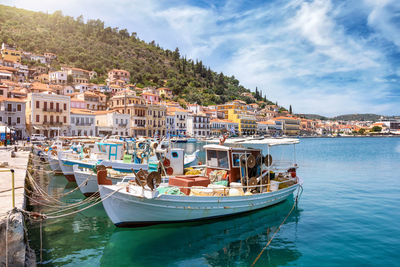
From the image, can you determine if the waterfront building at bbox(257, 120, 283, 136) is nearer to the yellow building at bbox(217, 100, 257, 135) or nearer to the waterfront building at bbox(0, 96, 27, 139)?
the yellow building at bbox(217, 100, 257, 135)

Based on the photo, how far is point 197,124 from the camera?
284 feet

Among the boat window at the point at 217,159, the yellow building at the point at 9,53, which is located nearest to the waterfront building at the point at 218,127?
the yellow building at the point at 9,53

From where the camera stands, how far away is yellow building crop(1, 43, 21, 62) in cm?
8362

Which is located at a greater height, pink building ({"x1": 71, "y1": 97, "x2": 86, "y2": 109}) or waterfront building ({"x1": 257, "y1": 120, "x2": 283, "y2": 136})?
pink building ({"x1": 71, "y1": 97, "x2": 86, "y2": 109})

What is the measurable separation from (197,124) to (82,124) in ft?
131

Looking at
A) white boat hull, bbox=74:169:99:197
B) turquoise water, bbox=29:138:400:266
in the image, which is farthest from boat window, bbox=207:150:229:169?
white boat hull, bbox=74:169:99:197

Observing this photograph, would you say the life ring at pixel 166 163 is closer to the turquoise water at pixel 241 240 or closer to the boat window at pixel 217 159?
the boat window at pixel 217 159

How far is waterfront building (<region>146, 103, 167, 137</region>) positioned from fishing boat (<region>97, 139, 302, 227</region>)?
5690 centimetres

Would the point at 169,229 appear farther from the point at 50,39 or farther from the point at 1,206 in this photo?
the point at 50,39

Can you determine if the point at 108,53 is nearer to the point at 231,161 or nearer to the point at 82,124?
the point at 82,124

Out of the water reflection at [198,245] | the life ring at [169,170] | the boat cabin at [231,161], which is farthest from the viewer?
the life ring at [169,170]

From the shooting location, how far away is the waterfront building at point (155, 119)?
69.4 meters

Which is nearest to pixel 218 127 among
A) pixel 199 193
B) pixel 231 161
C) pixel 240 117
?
pixel 240 117

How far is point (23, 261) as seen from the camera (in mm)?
5824
